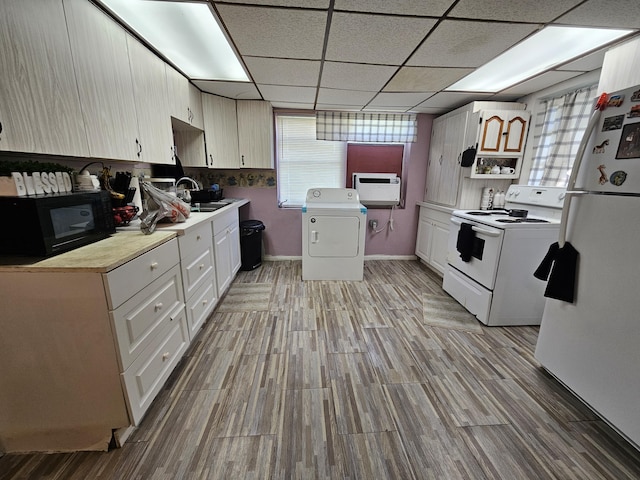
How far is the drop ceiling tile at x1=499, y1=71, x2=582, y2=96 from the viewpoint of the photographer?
87.0 inches

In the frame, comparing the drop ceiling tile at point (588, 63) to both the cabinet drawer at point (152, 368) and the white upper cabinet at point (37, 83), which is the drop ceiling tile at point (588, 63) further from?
the cabinet drawer at point (152, 368)

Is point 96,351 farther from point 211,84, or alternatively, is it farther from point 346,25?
point 211,84

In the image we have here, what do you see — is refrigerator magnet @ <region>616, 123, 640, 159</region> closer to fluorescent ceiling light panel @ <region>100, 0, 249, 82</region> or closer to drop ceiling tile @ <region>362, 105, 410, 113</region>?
fluorescent ceiling light panel @ <region>100, 0, 249, 82</region>

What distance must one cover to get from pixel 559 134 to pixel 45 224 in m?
3.77

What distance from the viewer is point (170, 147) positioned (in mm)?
2260

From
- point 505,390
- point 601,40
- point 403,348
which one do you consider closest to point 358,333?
point 403,348

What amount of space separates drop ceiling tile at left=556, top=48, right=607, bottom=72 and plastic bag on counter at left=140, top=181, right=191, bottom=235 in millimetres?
3162

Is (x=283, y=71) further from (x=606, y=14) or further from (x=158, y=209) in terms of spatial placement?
(x=606, y=14)

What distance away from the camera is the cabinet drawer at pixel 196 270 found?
1.77m

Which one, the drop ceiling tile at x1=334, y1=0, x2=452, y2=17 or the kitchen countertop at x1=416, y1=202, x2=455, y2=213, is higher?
the drop ceiling tile at x1=334, y1=0, x2=452, y2=17

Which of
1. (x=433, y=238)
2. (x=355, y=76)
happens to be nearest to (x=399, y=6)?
(x=355, y=76)

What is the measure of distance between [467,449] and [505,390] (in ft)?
1.88

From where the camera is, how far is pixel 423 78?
2330 millimetres

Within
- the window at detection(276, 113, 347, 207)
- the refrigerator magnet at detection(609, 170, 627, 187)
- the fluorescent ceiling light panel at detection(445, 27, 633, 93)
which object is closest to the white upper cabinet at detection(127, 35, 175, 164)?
the window at detection(276, 113, 347, 207)
